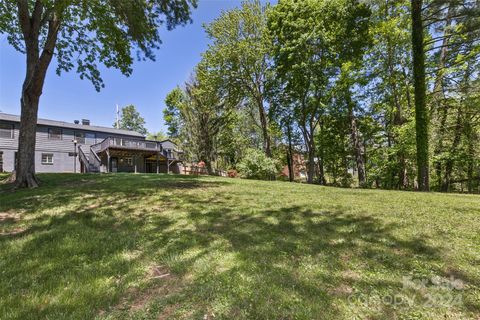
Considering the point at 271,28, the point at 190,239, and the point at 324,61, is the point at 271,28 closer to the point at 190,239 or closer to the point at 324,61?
the point at 324,61

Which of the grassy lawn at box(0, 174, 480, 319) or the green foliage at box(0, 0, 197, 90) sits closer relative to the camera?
the grassy lawn at box(0, 174, 480, 319)

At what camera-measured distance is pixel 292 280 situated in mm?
2516

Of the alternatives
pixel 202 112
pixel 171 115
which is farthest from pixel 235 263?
pixel 171 115

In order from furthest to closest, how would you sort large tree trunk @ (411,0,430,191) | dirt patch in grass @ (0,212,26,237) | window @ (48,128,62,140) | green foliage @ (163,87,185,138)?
green foliage @ (163,87,185,138)
window @ (48,128,62,140)
large tree trunk @ (411,0,430,191)
dirt patch in grass @ (0,212,26,237)

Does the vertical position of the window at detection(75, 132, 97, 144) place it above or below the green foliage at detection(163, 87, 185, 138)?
below

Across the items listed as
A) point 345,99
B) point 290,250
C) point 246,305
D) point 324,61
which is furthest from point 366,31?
point 246,305

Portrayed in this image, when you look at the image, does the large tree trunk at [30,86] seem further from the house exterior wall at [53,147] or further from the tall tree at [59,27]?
the house exterior wall at [53,147]

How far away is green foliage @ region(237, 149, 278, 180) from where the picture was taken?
1736cm

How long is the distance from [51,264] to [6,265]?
1.64 ft

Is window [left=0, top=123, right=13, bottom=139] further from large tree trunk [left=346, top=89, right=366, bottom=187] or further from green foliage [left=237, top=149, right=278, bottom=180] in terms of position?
large tree trunk [left=346, top=89, right=366, bottom=187]

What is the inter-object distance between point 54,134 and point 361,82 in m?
26.3

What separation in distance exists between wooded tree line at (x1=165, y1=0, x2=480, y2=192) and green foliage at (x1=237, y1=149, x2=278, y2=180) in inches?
123

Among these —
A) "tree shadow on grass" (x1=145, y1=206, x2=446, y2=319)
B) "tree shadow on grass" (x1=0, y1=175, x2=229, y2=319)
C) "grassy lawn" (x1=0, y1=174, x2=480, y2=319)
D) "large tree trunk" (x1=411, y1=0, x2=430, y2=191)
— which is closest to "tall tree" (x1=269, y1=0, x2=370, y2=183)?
"large tree trunk" (x1=411, y1=0, x2=430, y2=191)

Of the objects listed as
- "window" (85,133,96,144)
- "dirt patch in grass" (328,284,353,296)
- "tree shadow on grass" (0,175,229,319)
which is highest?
"window" (85,133,96,144)
